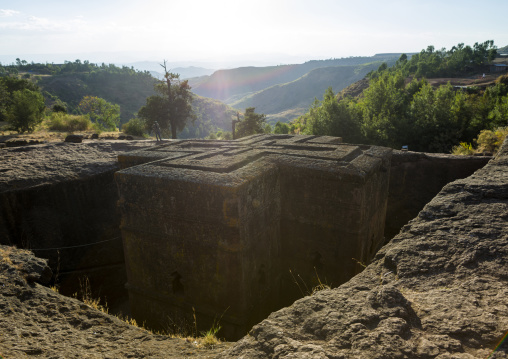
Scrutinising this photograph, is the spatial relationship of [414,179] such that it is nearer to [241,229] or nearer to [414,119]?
[241,229]

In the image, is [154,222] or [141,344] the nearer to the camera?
[141,344]

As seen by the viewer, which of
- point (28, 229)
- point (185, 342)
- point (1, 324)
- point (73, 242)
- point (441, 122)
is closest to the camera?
point (1, 324)

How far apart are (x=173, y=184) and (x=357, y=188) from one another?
11.9 feet

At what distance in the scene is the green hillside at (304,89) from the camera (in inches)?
5192

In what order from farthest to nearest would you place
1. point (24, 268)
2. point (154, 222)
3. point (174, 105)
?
point (174, 105) → point (154, 222) → point (24, 268)

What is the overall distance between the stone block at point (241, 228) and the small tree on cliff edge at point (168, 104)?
2156 cm

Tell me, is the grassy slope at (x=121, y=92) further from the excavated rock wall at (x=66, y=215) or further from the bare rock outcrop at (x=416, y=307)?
the bare rock outcrop at (x=416, y=307)

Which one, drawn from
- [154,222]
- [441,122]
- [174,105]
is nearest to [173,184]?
[154,222]

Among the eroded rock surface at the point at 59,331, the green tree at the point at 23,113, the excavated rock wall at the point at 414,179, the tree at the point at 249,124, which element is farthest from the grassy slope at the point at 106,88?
the eroded rock surface at the point at 59,331

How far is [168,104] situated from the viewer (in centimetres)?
2794

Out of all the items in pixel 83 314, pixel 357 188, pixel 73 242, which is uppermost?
pixel 357 188

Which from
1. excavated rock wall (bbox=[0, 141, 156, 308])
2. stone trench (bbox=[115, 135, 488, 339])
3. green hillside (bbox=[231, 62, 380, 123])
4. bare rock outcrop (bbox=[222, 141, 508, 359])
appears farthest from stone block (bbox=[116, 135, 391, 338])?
green hillside (bbox=[231, 62, 380, 123])

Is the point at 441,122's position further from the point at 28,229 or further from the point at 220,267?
the point at 28,229

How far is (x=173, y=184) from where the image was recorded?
6.04 metres
